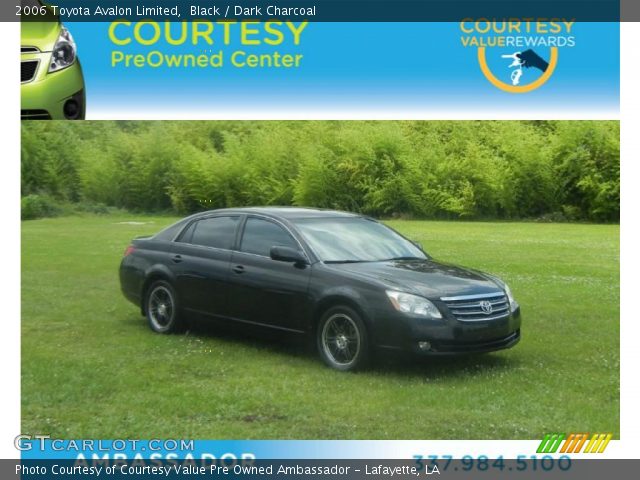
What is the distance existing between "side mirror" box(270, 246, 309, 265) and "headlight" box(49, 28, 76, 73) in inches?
121

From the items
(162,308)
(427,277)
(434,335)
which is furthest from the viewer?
(162,308)

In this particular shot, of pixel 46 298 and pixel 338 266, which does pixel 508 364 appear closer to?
pixel 338 266

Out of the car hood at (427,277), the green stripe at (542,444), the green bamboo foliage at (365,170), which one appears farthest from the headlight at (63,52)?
the green stripe at (542,444)

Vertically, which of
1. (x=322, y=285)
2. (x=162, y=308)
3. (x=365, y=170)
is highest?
(x=365, y=170)

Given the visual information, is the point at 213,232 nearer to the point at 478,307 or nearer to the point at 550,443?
the point at 478,307

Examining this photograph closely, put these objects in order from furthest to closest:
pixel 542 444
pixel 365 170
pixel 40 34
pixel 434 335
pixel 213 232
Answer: pixel 365 170 < pixel 213 232 < pixel 40 34 < pixel 434 335 < pixel 542 444

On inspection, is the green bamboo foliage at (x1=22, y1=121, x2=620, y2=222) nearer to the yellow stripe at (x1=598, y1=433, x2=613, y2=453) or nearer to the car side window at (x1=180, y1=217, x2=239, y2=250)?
the car side window at (x1=180, y1=217, x2=239, y2=250)

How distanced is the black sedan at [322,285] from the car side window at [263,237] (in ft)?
0.05

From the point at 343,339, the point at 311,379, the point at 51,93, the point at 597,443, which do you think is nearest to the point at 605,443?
the point at 597,443

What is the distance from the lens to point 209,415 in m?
7.16

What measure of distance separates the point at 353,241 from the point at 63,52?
385 cm

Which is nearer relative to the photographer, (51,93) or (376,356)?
(376,356)

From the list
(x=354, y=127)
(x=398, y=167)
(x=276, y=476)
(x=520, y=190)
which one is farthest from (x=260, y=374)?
(x=520, y=190)

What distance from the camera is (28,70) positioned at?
843 centimetres
